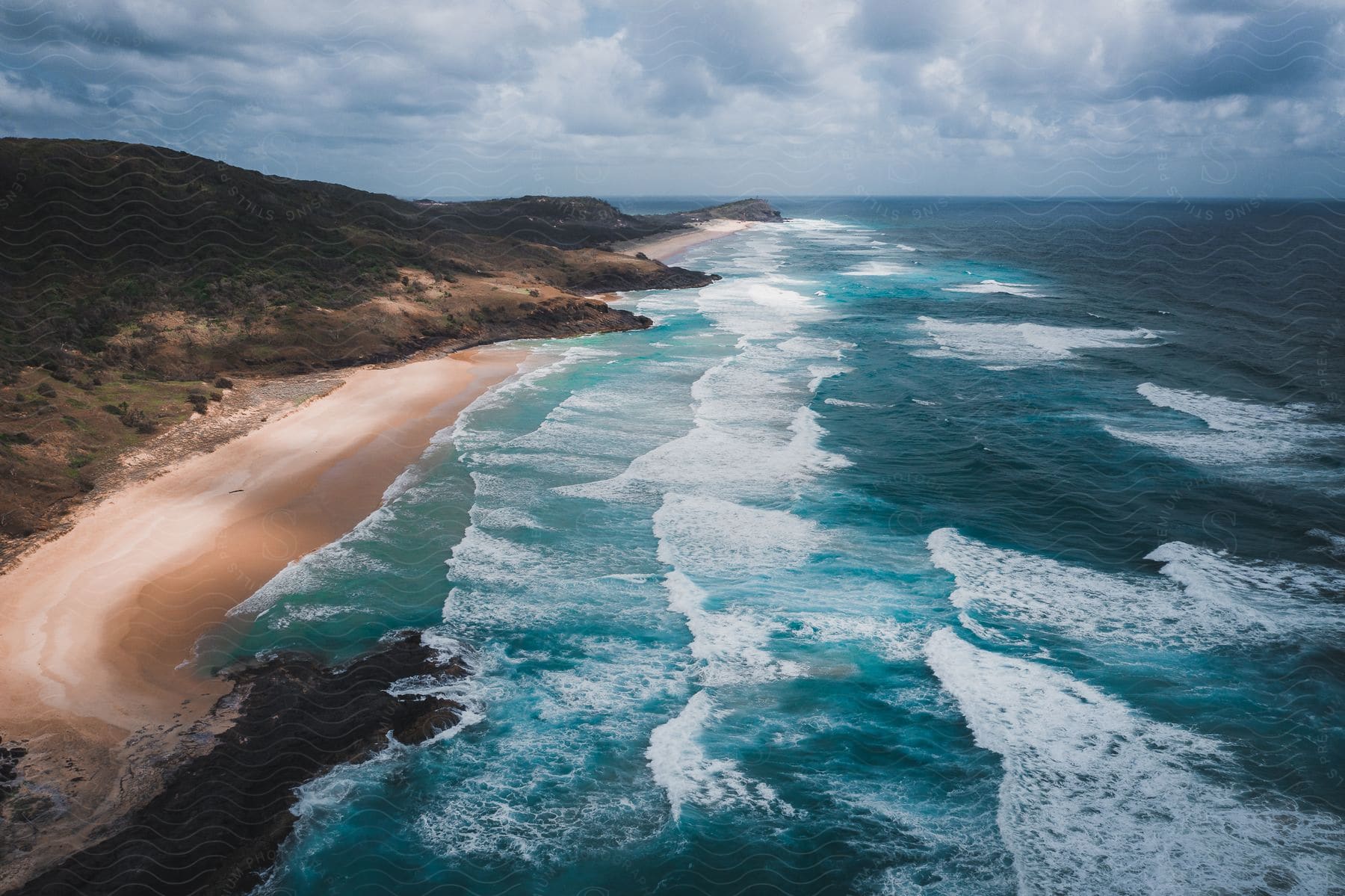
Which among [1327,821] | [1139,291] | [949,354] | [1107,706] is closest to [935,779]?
[1107,706]

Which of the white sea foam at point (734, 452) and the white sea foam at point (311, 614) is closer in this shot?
the white sea foam at point (311, 614)

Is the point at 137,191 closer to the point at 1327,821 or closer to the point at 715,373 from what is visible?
the point at 715,373

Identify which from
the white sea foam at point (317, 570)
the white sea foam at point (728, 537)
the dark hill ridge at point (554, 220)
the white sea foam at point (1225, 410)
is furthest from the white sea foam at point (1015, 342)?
the dark hill ridge at point (554, 220)

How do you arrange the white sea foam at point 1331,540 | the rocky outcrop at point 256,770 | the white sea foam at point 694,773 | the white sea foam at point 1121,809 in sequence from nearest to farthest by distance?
the rocky outcrop at point 256,770 → the white sea foam at point 1121,809 → the white sea foam at point 694,773 → the white sea foam at point 1331,540

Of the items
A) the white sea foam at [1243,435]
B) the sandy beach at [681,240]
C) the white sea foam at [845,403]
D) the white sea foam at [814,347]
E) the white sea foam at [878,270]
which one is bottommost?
the white sea foam at [1243,435]

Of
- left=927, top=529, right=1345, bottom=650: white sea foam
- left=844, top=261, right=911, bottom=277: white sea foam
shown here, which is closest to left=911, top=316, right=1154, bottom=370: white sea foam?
left=927, top=529, right=1345, bottom=650: white sea foam

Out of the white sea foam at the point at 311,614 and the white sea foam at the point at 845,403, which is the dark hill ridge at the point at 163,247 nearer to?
the white sea foam at the point at 311,614

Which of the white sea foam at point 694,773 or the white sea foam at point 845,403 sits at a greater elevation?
the white sea foam at point 845,403
